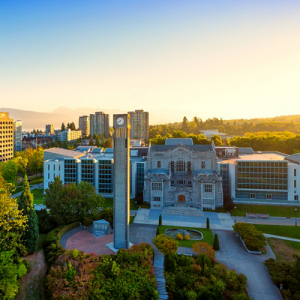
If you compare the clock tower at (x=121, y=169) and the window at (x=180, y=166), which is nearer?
the clock tower at (x=121, y=169)

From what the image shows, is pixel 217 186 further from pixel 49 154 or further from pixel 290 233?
pixel 49 154

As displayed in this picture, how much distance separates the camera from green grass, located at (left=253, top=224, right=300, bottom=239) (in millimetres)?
37747

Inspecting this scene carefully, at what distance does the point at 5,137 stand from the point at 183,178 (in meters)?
83.8

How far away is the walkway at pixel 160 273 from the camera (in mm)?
23094

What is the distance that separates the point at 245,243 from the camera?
1316 inches

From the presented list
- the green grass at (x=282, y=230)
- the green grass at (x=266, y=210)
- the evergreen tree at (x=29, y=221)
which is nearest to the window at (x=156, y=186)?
the green grass at (x=266, y=210)

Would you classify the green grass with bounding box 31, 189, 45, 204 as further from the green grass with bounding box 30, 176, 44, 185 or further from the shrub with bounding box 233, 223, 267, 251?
the shrub with bounding box 233, 223, 267, 251

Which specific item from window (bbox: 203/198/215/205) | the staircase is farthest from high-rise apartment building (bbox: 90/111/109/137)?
window (bbox: 203/198/215/205)

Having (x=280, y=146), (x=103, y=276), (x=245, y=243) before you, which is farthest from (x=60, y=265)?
(x=280, y=146)

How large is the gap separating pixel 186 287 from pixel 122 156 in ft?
54.0

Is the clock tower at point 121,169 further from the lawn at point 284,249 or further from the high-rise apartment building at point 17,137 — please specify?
the high-rise apartment building at point 17,137

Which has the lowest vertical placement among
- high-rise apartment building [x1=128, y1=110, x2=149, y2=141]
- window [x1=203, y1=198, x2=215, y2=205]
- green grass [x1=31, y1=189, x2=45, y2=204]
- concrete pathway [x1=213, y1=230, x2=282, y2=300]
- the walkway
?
concrete pathway [x1=213, y1=230, x2=282, y2=300]

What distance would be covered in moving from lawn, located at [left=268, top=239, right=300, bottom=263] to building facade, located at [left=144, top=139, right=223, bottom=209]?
16.2 meters

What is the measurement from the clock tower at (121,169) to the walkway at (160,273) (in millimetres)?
5143
